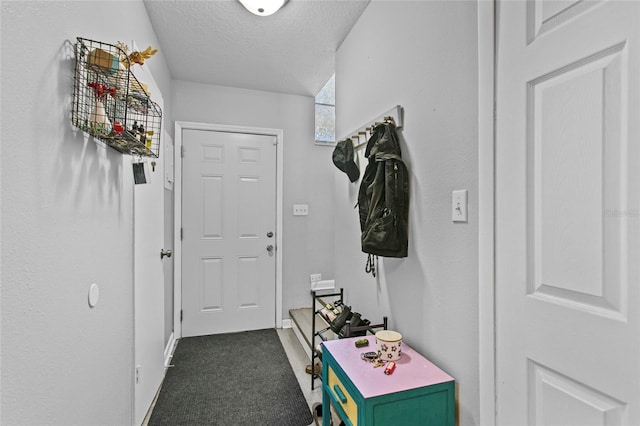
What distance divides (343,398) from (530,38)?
147 cm

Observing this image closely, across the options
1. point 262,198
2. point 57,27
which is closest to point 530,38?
point 57,27

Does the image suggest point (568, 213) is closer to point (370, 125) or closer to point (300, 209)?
point (370, 125)

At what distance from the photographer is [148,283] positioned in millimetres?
1984

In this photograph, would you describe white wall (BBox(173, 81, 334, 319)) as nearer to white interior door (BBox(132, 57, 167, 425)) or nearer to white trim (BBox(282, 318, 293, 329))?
white trim (BBox(282, 318, 293, 329))

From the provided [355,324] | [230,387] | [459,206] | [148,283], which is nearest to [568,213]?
[459,206]

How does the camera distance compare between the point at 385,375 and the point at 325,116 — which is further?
the point at 325,116

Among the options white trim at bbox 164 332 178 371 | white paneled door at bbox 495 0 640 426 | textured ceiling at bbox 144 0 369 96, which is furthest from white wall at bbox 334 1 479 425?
white trim at bbox 164 332 178 371

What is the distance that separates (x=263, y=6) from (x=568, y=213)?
77.7 inches

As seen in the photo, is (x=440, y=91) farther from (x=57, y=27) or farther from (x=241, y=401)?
(x=241, y=401)

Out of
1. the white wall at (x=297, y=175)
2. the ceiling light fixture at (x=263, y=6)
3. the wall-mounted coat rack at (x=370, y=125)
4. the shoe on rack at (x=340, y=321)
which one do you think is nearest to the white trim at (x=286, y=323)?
the white wall at (x=297, y=175)

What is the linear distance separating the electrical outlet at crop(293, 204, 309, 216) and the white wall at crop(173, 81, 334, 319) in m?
0.04

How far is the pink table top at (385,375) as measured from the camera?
1175 millimetres

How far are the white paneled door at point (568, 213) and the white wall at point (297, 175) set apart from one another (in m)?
2.49

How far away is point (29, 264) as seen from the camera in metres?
0.82
